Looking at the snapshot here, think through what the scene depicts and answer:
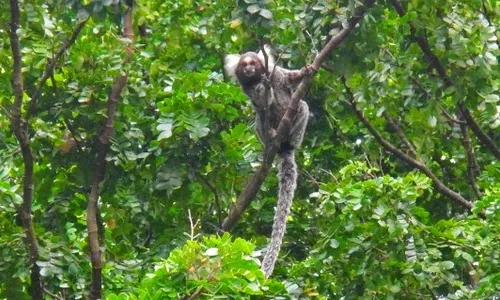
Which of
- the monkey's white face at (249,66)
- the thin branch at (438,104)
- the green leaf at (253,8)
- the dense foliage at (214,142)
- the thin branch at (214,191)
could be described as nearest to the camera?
the green leaf at (253,8)

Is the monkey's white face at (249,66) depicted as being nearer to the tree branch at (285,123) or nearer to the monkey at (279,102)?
the monkey at (279,102)

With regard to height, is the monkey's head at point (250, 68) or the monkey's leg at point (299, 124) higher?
the monkey's head at point (250, 68)

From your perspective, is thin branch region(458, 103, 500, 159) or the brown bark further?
thin branch region(458, 103, 500, 159)

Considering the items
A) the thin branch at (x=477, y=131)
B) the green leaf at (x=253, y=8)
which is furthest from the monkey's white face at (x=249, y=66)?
the green leaf at (x=253, y=8)

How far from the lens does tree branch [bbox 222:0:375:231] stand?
855 cm

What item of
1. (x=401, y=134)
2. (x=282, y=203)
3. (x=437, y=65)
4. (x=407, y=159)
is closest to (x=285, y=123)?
(x=282, y=203)

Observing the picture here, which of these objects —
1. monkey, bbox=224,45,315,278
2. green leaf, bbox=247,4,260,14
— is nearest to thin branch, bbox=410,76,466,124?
monkey, bbox=224,45,315,278

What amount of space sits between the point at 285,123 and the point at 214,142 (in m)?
0.83

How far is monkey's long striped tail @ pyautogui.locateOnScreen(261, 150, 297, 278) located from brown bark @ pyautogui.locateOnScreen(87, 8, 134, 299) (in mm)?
1620

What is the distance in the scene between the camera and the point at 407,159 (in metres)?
11.4

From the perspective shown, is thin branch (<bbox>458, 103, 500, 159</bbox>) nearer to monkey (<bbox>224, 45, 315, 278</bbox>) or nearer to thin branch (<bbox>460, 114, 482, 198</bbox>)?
thin branch (<bbox>460, 114, 482, 198</bbox>)

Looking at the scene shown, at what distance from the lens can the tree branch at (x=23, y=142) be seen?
27.8 feet

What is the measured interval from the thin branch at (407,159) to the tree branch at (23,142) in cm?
369

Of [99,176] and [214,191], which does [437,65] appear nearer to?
[214,191]
